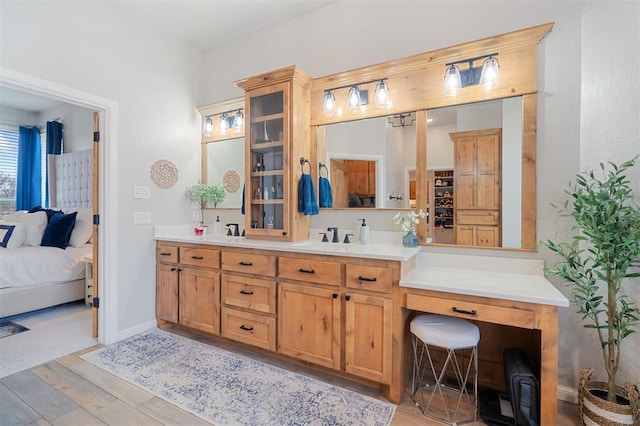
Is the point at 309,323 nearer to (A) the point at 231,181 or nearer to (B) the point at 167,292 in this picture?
(B) the point at 167,292

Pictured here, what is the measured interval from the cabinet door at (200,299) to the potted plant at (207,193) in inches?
36.0

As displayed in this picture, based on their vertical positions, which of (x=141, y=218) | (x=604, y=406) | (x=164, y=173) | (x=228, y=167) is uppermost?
(x=228, y=167)

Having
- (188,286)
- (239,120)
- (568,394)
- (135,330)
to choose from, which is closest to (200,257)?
(188,286)

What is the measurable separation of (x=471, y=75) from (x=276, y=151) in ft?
5.56

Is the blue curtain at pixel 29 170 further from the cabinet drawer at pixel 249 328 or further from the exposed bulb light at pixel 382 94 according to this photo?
the exposed bulb light at pixel 382 94

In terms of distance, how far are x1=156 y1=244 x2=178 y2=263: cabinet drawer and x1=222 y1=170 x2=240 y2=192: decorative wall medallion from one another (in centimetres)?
89

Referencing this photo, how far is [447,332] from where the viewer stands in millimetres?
1768

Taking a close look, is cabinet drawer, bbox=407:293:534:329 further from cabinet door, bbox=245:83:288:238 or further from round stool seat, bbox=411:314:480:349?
cabinet door, bbox=245:83:288:238

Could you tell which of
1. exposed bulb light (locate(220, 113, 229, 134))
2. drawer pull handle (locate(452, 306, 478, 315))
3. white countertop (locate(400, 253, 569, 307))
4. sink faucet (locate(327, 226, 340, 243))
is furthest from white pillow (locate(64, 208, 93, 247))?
drawer pull handle (locate(452, 306, 478, 315))

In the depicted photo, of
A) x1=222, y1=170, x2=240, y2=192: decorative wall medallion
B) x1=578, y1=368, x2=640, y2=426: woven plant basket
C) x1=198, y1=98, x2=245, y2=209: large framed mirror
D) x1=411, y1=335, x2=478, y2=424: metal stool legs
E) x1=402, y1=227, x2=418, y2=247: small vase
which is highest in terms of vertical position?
x1=198, y1=98, x2=245, y2=209: large framed mirror

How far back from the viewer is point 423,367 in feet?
7.46

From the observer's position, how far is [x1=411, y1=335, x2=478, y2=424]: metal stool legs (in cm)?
181

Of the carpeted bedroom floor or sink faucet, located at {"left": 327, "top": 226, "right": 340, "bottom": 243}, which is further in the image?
sink faucet, located at {"left": 327, "top": 226, "right": 340, "bottom": 243}

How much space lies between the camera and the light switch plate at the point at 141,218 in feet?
9.70
